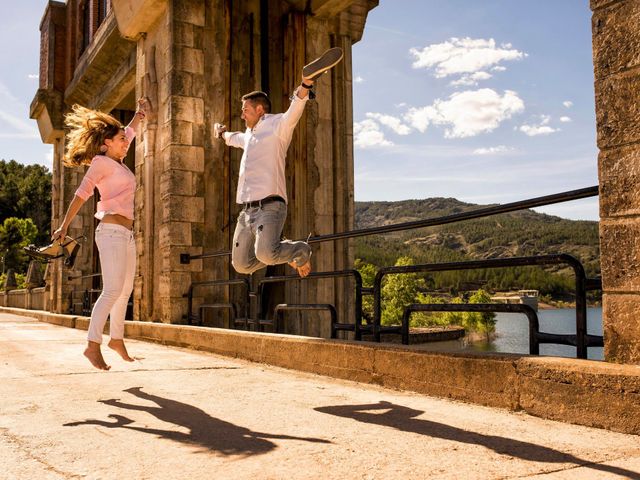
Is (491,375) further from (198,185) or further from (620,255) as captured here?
(198,185)

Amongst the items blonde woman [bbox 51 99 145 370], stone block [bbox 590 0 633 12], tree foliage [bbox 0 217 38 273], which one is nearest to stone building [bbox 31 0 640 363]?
blonde woman [bbox 51 99 145 370]

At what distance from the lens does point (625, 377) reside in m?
2.83

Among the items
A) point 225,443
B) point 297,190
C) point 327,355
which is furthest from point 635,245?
point 297,190

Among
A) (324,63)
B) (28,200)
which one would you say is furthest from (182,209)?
(28,200)

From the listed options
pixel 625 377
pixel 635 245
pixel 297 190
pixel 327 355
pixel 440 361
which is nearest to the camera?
pixel 625 377

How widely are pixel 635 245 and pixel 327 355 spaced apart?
2.50 m

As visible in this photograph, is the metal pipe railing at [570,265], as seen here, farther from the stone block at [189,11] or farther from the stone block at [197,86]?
the stone block at [189,11]

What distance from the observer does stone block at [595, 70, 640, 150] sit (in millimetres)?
3137

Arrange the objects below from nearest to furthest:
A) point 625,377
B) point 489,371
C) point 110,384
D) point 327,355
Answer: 1. point 625,377
2. point 489,371
3. point 110,384
4. point 327,355

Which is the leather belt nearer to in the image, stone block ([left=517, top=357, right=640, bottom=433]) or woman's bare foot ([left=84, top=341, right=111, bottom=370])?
woman's bare foot ([left=84, top=341, right=111, bottom=370])

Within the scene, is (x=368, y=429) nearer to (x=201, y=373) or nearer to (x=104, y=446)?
(x=104, y=446)

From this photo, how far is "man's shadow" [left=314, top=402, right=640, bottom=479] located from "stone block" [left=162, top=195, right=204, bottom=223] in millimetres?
5573

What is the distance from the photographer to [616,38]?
3232 mm

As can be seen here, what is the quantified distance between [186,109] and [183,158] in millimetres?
710
